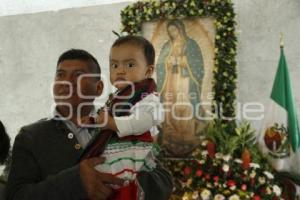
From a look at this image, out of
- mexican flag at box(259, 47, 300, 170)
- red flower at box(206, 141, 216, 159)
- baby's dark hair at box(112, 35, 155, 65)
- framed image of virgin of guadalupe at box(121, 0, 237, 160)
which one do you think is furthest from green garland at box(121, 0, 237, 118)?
baby's dark hair at box(112, 35, 155, 65)

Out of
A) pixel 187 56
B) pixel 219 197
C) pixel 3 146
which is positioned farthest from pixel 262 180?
pixel 3 146

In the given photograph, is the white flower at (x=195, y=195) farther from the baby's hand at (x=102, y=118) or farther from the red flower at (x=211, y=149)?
the baby's hand at (x=102, y=118)

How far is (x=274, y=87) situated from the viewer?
13.8 feet

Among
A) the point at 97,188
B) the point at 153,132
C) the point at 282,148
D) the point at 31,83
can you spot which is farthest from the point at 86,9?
the point at 97,188

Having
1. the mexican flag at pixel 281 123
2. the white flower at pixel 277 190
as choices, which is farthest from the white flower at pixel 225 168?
the mexican flag at pixel 281 123

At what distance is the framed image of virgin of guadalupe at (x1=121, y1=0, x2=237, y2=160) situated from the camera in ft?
14.8

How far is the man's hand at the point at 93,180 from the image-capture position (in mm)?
1149

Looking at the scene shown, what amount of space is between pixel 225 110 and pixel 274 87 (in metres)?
0.57

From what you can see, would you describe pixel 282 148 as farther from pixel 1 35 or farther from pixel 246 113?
pixel 1 35

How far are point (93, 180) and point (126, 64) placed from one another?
549mm

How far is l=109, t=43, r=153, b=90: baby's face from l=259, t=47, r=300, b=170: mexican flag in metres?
2.76

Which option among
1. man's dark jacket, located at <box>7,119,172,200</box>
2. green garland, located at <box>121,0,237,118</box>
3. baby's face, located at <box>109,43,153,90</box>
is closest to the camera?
man's dark jacket, located at <box>7,119,172,200</box>

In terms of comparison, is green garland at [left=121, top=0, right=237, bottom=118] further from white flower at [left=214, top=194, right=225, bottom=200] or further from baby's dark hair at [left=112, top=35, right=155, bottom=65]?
baby's dark hair at [left=112, top=35, right=155, bottom=65]

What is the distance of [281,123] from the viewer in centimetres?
407
